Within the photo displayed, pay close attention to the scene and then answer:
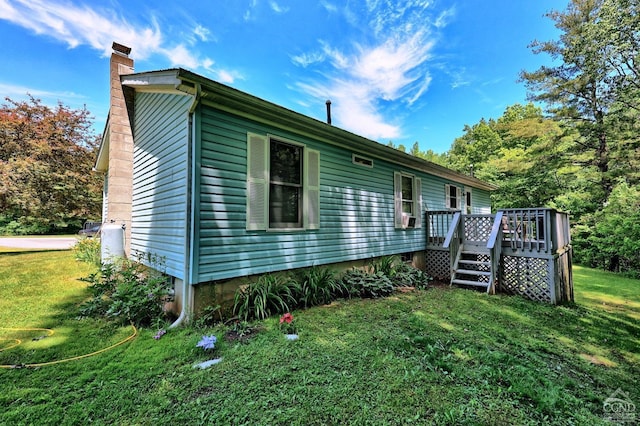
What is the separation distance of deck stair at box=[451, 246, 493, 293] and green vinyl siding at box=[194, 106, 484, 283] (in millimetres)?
1476

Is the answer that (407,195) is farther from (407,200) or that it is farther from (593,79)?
(593,79)

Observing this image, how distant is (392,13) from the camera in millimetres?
9086

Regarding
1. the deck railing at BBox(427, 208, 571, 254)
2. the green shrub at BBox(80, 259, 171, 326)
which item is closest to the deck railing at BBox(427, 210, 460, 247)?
the deck railing at BBox(427, 208, 571, 254)

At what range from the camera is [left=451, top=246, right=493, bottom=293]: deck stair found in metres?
6.52

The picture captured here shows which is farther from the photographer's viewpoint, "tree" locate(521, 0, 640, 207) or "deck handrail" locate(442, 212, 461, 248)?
"tree" locate(521, 0, 640, 207)

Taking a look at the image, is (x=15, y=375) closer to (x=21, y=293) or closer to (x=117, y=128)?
(x=21, y=293)

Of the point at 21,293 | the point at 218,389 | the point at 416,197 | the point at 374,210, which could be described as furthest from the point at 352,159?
the point at 21,293

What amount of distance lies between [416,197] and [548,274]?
3.61 m

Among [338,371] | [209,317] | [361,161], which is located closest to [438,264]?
[361,161]

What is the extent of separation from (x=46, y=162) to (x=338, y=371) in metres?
19.0

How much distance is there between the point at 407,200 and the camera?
8.03 metres

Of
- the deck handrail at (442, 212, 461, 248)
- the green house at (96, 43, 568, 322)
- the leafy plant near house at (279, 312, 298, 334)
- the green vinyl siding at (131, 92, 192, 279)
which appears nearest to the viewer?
the leafy plant near house at (279, 312, 298, 334)

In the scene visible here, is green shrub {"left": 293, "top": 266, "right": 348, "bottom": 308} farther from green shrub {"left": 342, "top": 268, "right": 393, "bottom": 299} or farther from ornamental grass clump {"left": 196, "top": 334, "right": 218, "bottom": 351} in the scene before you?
ornamental grass clump {"left": 196, "top": 334, "right": 218, "bottom": 351}

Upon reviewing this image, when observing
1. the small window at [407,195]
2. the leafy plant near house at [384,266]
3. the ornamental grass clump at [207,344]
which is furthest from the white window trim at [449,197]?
the ornamental grass clump at [207,344]
